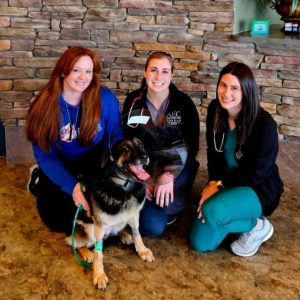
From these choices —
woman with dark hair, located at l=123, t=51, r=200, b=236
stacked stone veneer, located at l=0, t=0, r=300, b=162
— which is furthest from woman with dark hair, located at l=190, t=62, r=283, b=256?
stacked stone veneer, located at l=0, t=0, r=300, b=162

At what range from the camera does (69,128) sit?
189cm

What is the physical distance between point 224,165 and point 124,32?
110 centimetres

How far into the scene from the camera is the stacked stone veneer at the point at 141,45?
2.41 metres

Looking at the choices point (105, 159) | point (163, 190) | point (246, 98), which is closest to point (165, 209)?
point (163, 190)

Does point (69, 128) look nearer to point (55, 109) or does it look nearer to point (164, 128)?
point (55, 109)

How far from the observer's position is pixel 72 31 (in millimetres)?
2545

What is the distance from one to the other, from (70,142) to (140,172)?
0.45 m

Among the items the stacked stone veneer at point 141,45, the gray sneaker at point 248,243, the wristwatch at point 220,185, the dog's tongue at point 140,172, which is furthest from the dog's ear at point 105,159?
the stacked stone veneer at point 141,45

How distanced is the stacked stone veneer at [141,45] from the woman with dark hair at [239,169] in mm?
622

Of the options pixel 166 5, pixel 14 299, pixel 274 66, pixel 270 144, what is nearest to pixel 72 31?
pixel 166 5

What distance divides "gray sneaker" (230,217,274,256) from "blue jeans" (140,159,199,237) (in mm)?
344

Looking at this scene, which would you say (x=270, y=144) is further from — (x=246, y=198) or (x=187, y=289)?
(x=187, y=289)

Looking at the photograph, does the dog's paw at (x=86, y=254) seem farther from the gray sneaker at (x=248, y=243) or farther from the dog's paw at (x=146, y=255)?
the gray sneaker at (x=248, y=243)

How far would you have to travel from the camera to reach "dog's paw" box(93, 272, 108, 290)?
1673mm
